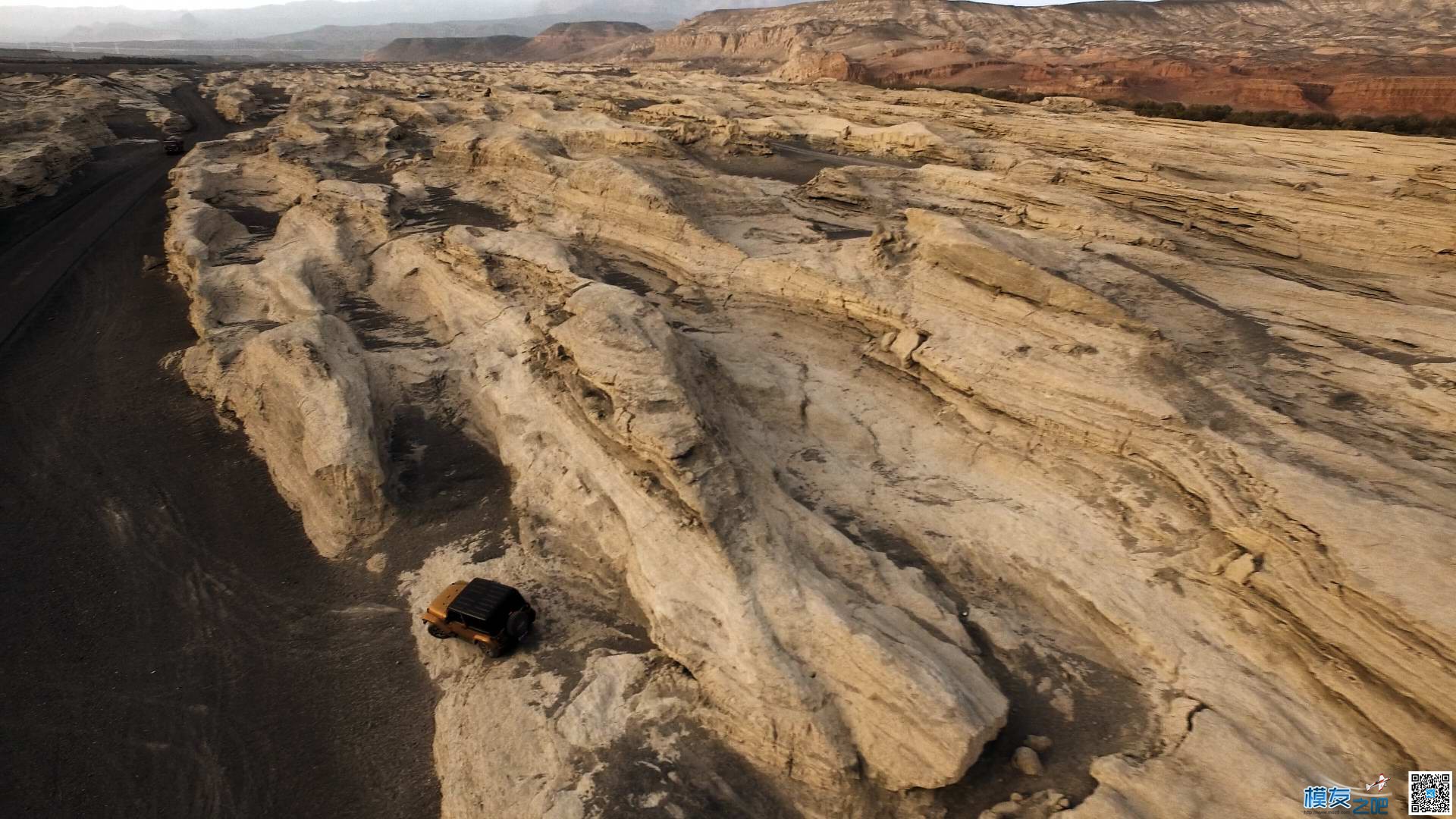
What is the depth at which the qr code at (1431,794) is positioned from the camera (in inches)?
331

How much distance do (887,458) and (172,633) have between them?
14657mm

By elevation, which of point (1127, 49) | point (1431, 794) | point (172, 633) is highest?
point (1127, 49)

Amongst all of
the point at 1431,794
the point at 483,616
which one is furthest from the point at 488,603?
the point at 1431,794

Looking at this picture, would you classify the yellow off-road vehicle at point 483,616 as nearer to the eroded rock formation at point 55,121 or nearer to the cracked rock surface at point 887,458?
the cracked rock surface at point 887,458

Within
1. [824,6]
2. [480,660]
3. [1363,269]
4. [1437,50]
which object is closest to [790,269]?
[480,660]

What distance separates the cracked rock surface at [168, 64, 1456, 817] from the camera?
A: 9.59 m

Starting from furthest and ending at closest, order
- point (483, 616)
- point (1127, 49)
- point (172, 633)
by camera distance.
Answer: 1. point (1127, 49)
2. point (172, 633)
3. point (483, 616)

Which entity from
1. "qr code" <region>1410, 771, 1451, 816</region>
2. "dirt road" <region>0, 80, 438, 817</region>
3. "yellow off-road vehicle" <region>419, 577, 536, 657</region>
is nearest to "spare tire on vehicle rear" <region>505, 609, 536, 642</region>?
"yellow off-road vehicle" <region>419, 577, 536, 657</region>

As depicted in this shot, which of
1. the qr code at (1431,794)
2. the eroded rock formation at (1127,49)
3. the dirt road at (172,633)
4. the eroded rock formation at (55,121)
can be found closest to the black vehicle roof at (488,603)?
the dirt road at (172,633)

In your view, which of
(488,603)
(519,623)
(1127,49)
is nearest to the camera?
(488,603)

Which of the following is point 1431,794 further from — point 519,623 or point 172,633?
point 172,633

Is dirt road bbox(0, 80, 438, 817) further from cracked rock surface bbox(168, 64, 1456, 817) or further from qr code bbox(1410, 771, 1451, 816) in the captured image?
qr code bbox(1410, 771, 1451, 816)

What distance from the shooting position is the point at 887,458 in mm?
15227

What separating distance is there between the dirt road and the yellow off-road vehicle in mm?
1039
